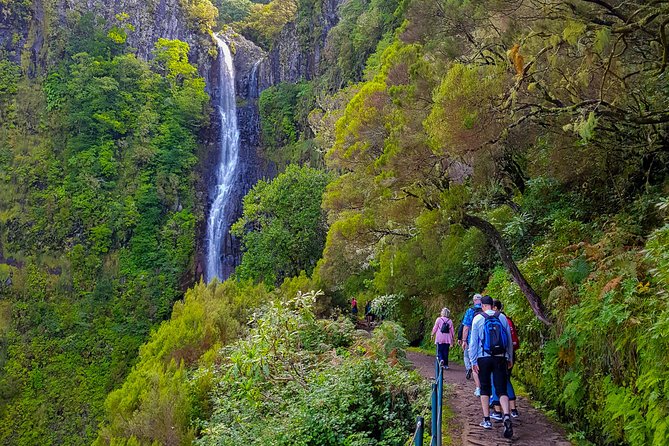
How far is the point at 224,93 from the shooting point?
130ft

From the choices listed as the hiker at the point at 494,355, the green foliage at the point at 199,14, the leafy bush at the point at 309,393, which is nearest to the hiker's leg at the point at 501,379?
the hiker at the point at 494,355

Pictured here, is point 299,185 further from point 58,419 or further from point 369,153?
point 58,419

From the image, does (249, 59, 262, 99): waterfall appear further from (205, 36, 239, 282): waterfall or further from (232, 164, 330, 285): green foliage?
(232, 164, 330, 285): green foliage

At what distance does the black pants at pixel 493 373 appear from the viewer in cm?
520

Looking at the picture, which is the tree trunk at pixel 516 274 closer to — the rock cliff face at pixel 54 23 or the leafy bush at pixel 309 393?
the leafy bush at pixel 309 393

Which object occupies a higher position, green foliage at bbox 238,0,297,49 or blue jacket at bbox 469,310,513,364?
green foliage at bbox 238,0,297,49

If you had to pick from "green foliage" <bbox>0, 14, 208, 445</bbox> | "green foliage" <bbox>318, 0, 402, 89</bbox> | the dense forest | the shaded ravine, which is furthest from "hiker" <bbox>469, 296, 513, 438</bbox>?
the shaded ravine

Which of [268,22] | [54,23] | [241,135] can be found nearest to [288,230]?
[241,135]

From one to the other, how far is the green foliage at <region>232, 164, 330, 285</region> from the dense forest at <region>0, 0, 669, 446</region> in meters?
0.10

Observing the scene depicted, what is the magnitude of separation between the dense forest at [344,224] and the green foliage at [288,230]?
0.10 meters

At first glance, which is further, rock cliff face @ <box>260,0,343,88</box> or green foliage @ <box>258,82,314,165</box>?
rock cliff face @ <box>260,0,343,88</box>

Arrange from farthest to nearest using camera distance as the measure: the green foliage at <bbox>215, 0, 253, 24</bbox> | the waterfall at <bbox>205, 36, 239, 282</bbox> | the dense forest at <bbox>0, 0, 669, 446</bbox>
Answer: the green foliage at <bbox>215, 0, 253, 24</bbox> < the waterfall at <bbox>205, 36, 239, 282</bbox> < the dense forest at <bbox>0, 0, 669, 446</bbox>

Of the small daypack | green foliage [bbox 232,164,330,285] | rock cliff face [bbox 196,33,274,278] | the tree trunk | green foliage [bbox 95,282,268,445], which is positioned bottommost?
green foliage [bbox 95,282,268,445]

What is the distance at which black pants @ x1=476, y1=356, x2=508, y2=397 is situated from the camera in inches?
205
